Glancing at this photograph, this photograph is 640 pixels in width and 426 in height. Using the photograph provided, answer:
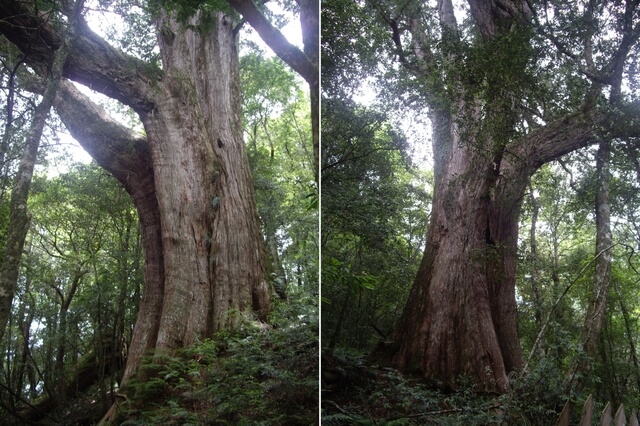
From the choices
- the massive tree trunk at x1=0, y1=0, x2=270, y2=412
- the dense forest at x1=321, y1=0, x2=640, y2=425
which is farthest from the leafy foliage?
the massive tree trunk at x1=0, y1=0, x2=270, y2=412

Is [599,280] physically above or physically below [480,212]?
below

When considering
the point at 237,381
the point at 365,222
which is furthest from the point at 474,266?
the point at 237,381

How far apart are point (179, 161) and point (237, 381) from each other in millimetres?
1738

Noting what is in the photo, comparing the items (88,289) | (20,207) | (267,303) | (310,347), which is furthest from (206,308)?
(20,207)

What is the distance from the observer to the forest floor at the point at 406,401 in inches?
76.9

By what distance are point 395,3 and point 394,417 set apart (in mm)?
2063

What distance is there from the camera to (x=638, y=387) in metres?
1.76

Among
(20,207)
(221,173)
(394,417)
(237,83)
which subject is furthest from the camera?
(237,83)

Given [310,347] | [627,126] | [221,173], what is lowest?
[310,347]

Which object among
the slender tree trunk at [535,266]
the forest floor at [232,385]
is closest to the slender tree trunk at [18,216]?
the forest floor at [232,385]

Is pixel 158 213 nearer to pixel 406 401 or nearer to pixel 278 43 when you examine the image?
pixel 278 43

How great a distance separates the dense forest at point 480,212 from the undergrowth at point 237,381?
118 millimetres

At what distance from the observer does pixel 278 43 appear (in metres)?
2.99

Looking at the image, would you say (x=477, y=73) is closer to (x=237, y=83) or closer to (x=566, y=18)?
(x=566, y=18)
